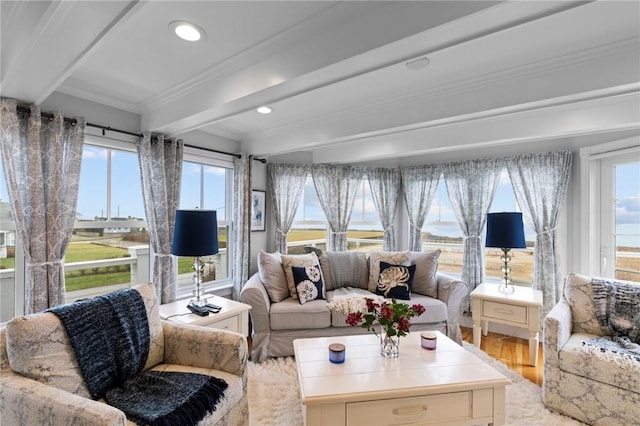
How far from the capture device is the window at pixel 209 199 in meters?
3.46

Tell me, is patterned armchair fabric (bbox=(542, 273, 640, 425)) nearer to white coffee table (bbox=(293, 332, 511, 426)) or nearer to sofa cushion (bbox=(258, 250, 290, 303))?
white coffee table (bbox=(293, 332, 511, 426))

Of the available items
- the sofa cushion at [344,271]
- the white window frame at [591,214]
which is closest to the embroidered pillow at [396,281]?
the sofa cushion at [344,271]

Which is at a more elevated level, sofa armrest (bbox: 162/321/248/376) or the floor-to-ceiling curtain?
the floor-to-ceiling curtain

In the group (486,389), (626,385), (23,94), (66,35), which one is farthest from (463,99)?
(23,94)

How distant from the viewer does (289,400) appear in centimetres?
225

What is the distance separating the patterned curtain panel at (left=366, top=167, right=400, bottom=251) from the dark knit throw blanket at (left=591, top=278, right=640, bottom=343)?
2.35 m

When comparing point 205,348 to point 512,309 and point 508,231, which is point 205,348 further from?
point 508,231

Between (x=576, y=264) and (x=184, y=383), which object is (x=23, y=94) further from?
(x=576, y=264)

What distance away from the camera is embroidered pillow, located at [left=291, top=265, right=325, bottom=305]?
313cm

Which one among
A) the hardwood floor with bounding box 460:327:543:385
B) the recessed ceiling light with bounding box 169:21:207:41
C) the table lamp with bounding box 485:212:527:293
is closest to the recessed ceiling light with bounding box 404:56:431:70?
the recessed ceiling light with bounding box 169:21:207:41

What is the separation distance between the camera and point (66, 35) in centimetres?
149

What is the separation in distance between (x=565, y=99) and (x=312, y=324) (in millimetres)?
2695

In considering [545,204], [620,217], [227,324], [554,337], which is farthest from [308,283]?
[620,217]

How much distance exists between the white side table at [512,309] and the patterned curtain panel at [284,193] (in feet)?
7.89
